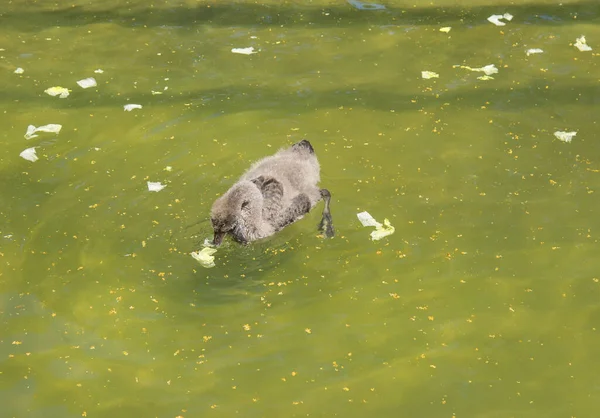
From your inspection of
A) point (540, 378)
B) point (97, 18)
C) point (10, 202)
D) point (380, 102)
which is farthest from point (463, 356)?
point (97, 18)

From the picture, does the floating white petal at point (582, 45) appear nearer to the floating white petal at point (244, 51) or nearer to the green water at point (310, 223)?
the green water at point (310, 223)

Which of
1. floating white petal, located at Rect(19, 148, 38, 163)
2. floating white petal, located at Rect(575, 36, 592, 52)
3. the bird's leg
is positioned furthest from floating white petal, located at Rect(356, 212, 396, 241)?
floating white petal, located at Rect(575, 36, 592, 52)

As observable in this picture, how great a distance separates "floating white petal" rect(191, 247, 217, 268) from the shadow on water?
4630mm

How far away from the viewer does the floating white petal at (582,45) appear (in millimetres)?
9484

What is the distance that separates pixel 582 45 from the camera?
9.55 meters

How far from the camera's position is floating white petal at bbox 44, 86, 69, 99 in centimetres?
882

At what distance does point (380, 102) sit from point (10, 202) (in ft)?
12.7

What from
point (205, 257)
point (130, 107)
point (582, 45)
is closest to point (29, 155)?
point (130, 107)

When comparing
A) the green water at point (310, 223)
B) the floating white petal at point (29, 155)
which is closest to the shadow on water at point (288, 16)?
the green water at point (310, 223)

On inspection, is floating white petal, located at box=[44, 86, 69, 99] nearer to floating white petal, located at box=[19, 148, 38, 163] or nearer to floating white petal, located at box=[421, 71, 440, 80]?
floating white petal, located at box=[19, 148, 38, 163]

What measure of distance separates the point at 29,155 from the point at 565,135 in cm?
524

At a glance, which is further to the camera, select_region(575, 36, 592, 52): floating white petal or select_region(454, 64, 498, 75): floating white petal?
select_region(575, 36, 592, 52): floating white petal

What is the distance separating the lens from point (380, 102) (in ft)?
28.1

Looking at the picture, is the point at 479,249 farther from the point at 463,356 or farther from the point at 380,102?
the point at 380,102
